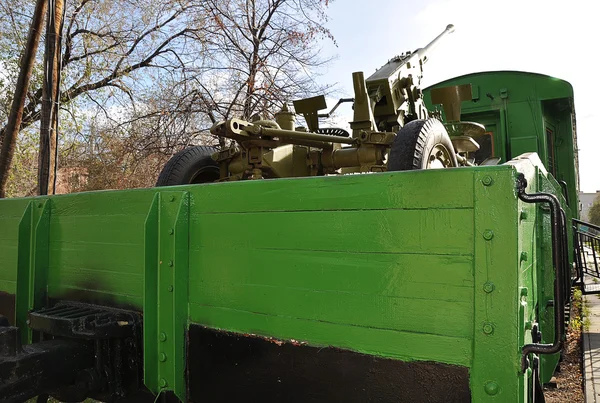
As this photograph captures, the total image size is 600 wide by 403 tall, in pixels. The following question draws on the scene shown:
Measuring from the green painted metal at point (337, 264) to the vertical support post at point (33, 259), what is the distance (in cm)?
28

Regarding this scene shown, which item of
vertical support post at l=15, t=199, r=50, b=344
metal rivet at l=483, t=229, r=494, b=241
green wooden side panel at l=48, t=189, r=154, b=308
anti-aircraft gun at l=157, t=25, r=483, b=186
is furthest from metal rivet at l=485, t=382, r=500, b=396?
vertical support post at l=15, t=199, r=50, b=344

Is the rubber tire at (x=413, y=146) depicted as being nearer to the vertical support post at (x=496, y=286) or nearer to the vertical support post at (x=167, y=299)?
the vertical support post at (x=167, y=299)

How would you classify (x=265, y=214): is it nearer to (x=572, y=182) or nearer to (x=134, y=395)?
(x=134, y=395)

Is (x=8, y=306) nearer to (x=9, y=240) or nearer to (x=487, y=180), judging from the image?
(x=9, y=240)

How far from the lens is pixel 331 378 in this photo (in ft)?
5.87

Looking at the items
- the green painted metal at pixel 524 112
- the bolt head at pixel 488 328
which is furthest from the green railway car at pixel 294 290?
the green painted metal at pixel 524 112

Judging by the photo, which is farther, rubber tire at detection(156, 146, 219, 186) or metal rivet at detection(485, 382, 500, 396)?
rubber tire at detection(156, 146, 219, 186)

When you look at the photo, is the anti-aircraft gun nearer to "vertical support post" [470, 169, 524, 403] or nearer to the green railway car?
the green railway car

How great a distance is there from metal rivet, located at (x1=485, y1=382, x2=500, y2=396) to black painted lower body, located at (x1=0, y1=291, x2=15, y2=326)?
254 cm

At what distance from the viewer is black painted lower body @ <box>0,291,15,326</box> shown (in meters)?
2.93

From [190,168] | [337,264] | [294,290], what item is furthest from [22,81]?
[337,264]

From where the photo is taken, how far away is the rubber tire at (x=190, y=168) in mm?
4188

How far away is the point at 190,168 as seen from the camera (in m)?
4.38

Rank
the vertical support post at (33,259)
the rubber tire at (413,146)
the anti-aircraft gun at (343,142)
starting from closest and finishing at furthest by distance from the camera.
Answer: the vertical support post at (33,259) → the rubber tire at (413,146) → the anti-aircraft gun at (343,142)
